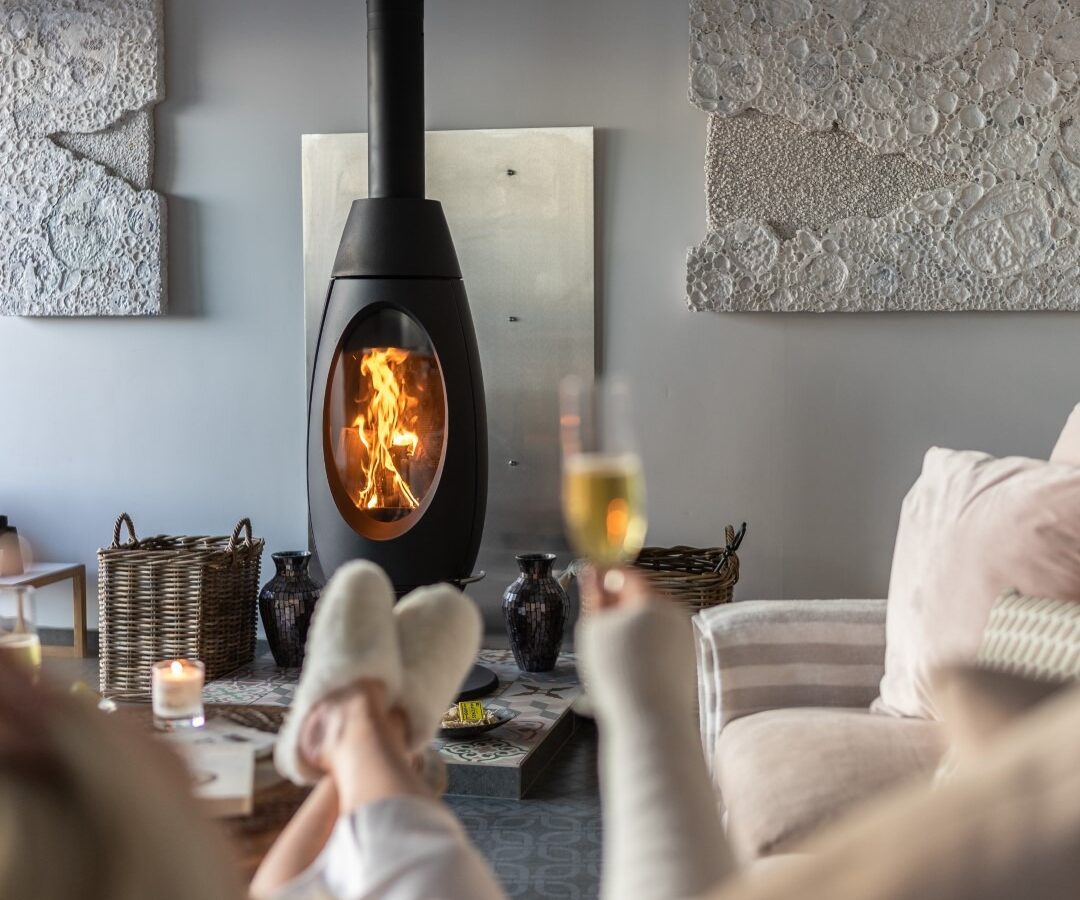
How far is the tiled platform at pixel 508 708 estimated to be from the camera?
9.15 ft

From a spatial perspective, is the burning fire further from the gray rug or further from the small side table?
the small side table

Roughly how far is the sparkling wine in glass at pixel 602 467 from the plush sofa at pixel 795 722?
1.93 feet

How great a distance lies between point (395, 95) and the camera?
3.28 meters

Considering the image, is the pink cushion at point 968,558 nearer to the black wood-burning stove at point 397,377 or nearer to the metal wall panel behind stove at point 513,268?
the black wood-burning stove at point 397,377

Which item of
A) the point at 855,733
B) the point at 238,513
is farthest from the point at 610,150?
the point at 855,733

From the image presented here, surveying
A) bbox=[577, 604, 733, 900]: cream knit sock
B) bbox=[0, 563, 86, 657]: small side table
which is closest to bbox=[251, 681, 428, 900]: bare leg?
bbox=[577, 604, 733, 900]: cream knit sock

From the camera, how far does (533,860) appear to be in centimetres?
244

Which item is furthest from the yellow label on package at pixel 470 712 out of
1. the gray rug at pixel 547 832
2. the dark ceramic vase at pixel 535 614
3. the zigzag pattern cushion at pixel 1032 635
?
the zigzag pattern cushion at pixel 1032 635

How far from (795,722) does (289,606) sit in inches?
78.3

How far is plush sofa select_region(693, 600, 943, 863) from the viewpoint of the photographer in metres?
1.68

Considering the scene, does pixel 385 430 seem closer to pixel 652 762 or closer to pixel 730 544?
pixel 730 544

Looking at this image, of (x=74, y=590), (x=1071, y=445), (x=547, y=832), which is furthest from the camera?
(x=74, y=590)

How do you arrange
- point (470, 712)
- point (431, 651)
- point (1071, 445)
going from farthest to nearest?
1. point (470, 712)
2. point (1071, 445)
3. point (431, 651)

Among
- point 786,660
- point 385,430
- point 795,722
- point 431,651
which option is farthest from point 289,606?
point 431,651
